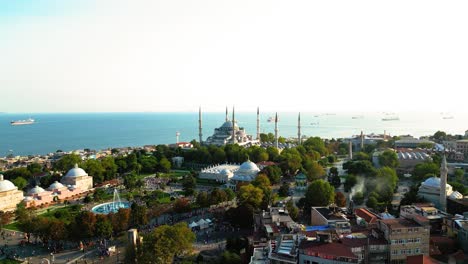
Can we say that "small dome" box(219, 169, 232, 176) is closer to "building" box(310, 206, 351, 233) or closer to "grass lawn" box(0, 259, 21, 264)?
"building" box(310, 206, 351, 233)

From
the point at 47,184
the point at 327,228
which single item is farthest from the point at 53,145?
the point at 327,228

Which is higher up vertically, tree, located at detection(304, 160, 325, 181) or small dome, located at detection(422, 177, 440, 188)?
small dome, located at detection(422, 177, 440, 188)

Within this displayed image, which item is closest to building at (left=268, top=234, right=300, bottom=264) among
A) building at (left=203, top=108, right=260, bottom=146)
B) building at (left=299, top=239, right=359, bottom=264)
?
building at (left=299, top=239, right=359, bottom=264)

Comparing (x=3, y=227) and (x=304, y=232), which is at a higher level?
(x=304, y=232)

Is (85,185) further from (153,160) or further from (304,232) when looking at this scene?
(304,232)

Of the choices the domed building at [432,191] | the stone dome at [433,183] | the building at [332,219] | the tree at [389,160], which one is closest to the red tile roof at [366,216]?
the building at [332,219]

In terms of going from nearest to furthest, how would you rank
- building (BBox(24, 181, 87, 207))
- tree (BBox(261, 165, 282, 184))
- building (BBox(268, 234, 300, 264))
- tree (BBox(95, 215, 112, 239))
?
building (BBox(268, 234, 300, 264)) < tree (BBox(95, 215, 112, 239)) < building (BBox(24, 181, 87, 207)) < tree (BBox(261, 165, 282, 184))
